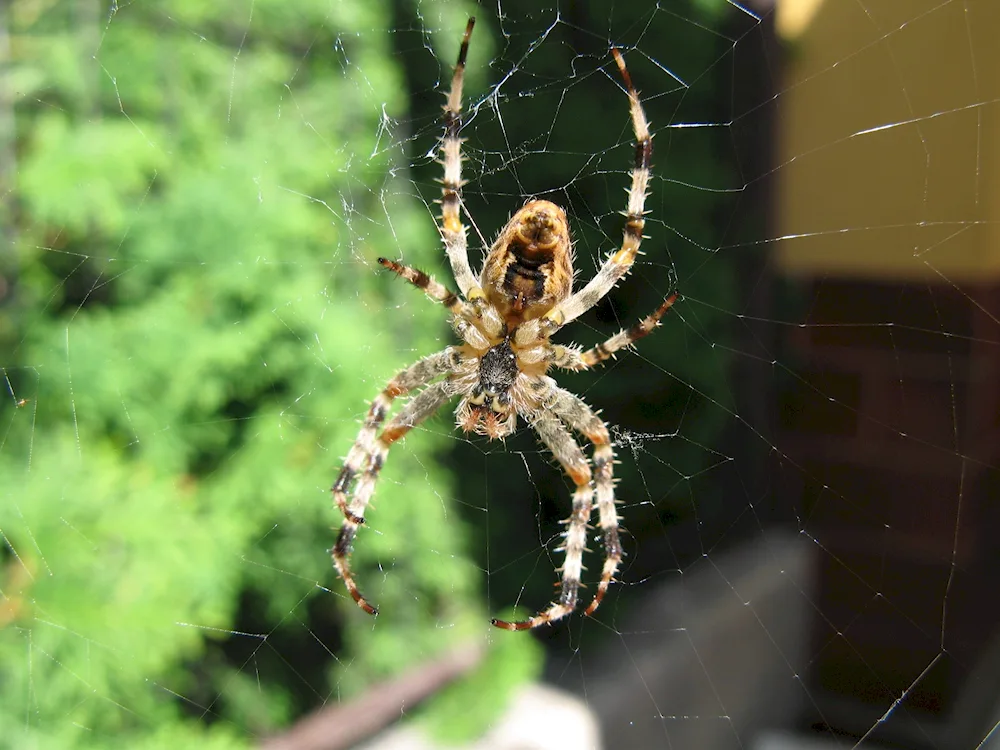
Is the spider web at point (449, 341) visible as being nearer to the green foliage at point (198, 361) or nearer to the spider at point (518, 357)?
the green foliage at point (198, 361)

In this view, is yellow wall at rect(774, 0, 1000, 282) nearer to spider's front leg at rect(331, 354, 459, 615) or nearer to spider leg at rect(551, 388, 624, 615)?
spider leg at rect(551, 388, 624, 615)

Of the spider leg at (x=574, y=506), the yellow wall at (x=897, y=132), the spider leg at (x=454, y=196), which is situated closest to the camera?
the spider leg at (x=454, y=196)

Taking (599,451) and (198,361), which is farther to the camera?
(198,361)

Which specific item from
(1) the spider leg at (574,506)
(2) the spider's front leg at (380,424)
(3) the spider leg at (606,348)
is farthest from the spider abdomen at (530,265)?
(1) the spider leg at (574,506)

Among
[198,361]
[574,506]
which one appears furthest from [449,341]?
[574,506]

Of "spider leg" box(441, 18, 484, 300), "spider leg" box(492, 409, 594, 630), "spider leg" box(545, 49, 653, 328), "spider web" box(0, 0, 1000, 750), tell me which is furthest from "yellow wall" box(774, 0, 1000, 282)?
"spider leg" box(441, 18, 484, 300)

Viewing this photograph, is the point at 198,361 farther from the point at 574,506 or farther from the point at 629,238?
the point at 629,238

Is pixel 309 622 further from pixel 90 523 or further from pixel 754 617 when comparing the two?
pixel 754 617
